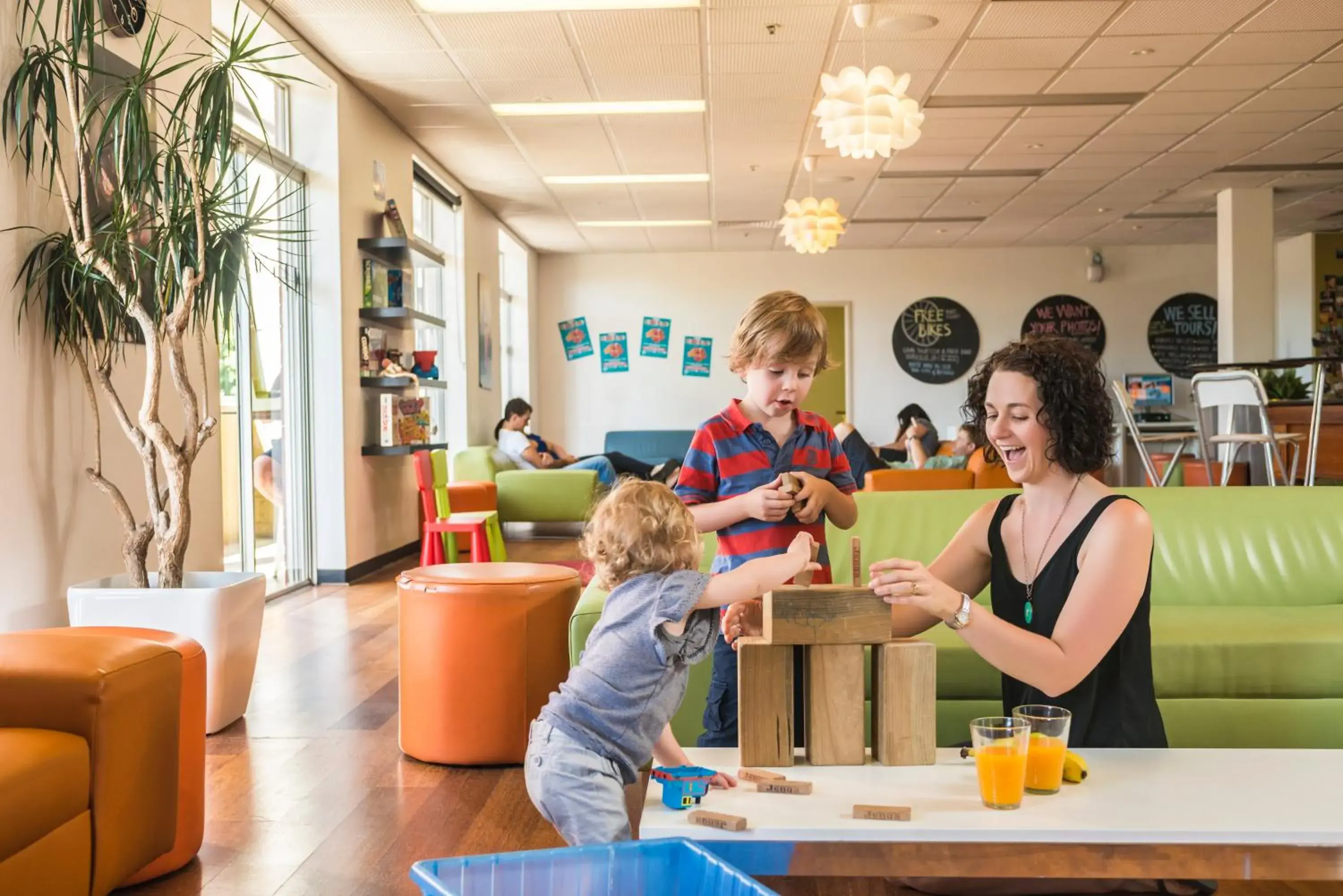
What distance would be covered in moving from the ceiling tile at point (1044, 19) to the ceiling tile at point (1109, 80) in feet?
2.29

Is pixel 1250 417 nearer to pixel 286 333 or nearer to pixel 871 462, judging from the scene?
pixel 871 462

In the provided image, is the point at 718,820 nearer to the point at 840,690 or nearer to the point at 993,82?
the point at 840,690

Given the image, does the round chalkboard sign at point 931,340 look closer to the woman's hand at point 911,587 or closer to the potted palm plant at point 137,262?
the potted palm plant at point 137,262

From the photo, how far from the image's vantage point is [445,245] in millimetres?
9820

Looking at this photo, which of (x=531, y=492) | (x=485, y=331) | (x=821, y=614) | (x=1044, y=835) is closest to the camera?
(x=1044, y=835)

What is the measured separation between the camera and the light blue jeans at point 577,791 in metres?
1.68

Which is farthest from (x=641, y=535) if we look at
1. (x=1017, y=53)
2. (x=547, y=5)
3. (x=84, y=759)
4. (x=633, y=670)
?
(x=1017, y=53)

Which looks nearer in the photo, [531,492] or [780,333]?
[780,333]

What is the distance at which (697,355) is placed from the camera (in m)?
13.5

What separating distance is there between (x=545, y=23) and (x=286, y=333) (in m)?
2.29

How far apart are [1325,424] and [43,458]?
7.33m

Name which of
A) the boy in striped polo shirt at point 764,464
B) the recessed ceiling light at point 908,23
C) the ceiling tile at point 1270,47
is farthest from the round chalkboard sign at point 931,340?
the boy in striped polo shirt at point 764,464

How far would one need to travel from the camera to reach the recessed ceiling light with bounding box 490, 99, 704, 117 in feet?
23.6

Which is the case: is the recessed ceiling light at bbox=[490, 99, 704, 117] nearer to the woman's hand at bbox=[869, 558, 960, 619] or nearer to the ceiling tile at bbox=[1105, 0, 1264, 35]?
the ceiling tile at bbox=[1105, 0, 1264, 35]
